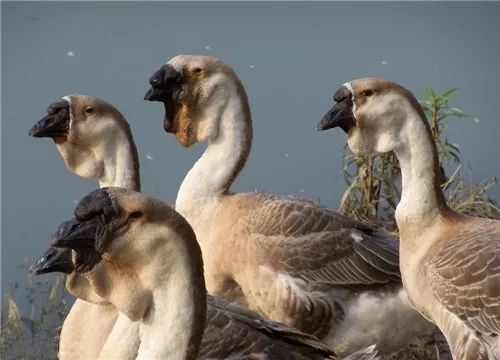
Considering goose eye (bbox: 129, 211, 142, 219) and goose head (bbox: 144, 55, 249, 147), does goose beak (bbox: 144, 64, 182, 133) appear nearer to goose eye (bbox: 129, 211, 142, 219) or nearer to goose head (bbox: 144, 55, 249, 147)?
goose head (bbox: 144, 55, 249, 147)

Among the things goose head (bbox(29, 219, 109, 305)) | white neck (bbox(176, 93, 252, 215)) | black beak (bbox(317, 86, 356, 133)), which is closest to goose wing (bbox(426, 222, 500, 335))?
black beak (bbox(317, 86, 356, 133))

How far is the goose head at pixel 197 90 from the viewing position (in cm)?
583

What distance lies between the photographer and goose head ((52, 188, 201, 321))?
3244 millimetres

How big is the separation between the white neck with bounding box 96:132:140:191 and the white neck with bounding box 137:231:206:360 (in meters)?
1.89

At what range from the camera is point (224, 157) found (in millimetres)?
5906

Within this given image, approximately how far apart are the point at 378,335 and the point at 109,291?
8.09 feet

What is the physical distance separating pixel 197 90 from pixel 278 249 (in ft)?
3.33

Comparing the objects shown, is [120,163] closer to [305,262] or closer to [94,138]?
[94,138]

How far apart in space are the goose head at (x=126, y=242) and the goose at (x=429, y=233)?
1670mm

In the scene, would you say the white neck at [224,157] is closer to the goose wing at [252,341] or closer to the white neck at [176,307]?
the goose wing at [252,341]

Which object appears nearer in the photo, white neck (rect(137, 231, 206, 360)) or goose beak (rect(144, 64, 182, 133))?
white neck (rect(137, 231, 206, 360))

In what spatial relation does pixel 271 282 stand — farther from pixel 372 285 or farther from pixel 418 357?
pixel 418 357

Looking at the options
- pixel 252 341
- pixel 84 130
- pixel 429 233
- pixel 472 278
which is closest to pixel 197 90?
pixel 84 130

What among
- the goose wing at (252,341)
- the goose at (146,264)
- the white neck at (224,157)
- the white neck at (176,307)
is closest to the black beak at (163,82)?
the white neck at (224,157)
